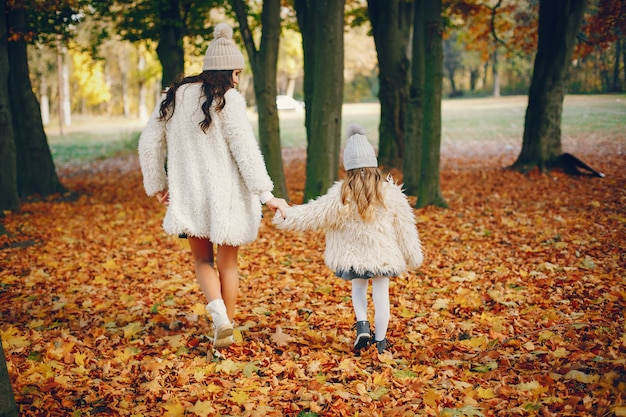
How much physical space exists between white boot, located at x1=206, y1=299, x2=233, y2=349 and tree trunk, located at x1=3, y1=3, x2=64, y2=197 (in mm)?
9876

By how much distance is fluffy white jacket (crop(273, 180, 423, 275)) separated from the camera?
4258mm

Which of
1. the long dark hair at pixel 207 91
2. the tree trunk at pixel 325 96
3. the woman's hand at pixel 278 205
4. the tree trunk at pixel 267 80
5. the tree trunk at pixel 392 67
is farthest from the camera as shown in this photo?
the tree trunk at pixel 392 67

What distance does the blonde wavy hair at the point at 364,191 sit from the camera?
13.8ft

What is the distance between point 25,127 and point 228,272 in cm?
1021

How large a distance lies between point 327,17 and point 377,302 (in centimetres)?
553

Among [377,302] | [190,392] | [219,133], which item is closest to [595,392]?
[377,302]

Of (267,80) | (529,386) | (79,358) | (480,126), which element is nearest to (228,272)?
(79,358)

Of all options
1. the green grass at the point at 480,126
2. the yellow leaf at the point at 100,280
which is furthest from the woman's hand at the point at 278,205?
the green grass at the point at 480,126

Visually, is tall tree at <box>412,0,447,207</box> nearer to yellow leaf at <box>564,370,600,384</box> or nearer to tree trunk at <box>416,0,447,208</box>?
tree trunk at <box>416,0,447,208</box>

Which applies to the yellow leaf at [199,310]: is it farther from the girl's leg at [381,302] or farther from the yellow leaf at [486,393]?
the yellow leaf at [486,393]

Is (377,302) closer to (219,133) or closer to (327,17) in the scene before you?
(219,133)

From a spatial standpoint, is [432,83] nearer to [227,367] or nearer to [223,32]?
[223,32]

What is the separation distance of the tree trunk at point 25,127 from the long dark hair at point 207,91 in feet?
30.6

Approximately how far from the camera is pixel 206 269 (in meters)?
4.39
